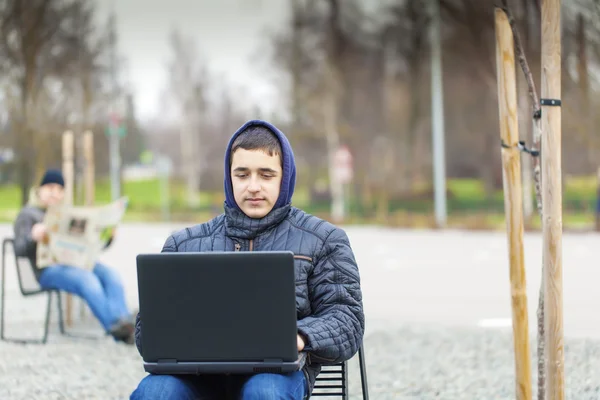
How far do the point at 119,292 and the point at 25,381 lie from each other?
5.80ft

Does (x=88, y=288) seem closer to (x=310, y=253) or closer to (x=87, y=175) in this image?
(x=87, y=175)

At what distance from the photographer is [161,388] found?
3229mm

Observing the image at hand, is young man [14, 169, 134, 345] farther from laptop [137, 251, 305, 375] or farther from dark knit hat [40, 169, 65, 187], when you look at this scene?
laptop [137, 251, 305, 375]

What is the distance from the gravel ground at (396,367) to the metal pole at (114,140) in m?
32.8

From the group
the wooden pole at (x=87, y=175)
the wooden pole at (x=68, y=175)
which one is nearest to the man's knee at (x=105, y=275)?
the wooden pole at (x=68, y=175)

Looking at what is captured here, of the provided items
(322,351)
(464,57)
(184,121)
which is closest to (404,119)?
(464,57)

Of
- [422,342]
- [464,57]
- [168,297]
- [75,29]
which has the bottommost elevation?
[422,342]

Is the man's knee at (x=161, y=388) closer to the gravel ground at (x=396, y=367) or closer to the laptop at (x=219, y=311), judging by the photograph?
the laptop at (x=219, y=311)

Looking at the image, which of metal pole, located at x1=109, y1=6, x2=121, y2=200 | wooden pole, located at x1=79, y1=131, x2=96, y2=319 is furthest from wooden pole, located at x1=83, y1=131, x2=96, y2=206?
metal pole, located at x1=109, y1=6, x2=121, y2=200

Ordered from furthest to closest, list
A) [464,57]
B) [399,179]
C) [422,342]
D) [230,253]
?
[399,179] < [464,57] < [422,342] < [230,253]

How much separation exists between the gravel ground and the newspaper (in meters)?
0.66

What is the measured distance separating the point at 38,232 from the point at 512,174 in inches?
174

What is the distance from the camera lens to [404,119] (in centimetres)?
3616

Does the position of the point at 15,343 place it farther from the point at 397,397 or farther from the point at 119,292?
the point at 397,397
